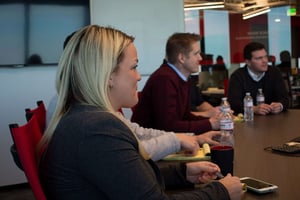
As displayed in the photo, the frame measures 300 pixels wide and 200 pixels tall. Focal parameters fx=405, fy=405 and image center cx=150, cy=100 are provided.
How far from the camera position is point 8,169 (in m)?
3.86

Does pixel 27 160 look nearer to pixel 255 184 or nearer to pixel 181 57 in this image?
pixel 255 184

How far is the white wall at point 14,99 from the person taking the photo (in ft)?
12.5

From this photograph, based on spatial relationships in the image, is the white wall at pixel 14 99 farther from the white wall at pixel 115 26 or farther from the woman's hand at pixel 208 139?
the woman's hand at pixel 208 139

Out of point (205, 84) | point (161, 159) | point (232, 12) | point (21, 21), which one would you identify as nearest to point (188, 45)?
point (161, 159)

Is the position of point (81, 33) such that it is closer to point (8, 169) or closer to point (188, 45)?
point (188, 45)

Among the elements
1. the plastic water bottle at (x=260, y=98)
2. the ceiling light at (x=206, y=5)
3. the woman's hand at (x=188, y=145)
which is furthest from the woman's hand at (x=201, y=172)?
the ceiling light at (x=206, y=5)

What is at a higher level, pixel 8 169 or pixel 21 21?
pixel 21 21

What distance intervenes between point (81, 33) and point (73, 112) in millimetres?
228

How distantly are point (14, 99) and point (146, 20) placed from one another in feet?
5.29

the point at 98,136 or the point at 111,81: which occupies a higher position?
the point at 111,81

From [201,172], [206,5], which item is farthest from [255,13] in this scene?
[201,172]

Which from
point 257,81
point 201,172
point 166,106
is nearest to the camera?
point 201,172

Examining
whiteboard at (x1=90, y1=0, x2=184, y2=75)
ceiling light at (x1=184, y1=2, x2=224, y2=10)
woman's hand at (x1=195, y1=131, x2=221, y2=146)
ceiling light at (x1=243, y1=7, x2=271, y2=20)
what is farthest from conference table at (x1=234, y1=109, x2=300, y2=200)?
ceiling light at (x1=243, y1=7, x2=271, y2=20)

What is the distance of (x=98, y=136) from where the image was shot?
0.97 m
